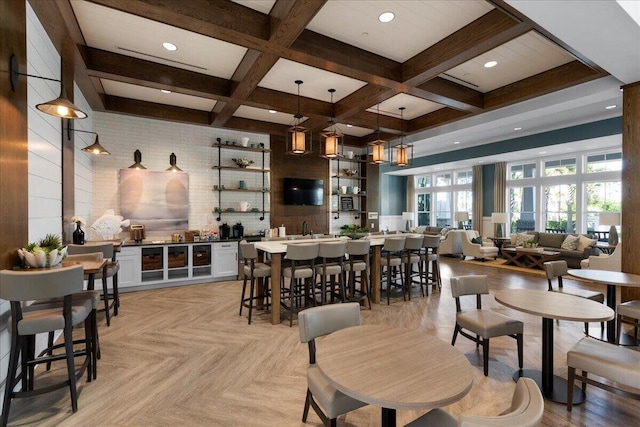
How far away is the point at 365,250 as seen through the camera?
4.43 meters

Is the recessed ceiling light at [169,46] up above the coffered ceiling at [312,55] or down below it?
above

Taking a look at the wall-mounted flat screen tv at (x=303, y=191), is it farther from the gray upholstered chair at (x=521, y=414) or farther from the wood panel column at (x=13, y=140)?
the gray upholstered chair at (x=521, y=414)

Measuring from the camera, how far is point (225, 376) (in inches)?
106

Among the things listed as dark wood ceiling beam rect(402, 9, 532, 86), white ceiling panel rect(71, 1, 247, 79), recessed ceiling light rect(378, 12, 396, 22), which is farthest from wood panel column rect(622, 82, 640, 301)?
white ceiling panel rect(71, 1, 247, 79)

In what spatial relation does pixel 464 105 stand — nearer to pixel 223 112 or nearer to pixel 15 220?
pixel 223 112

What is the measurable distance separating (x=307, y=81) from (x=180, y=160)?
3095mm

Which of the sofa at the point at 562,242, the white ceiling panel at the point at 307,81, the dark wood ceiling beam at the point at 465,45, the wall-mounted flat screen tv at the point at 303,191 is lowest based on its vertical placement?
the sofa at the point at 562,242

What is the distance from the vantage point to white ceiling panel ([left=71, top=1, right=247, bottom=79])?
3145 millimetres

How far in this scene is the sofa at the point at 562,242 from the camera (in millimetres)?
7266

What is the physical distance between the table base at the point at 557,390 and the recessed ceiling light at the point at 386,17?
3468 mm

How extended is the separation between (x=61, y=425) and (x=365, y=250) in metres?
3.45

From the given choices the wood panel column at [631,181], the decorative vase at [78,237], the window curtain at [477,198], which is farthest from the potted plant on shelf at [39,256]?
the window curtain at [477,198]

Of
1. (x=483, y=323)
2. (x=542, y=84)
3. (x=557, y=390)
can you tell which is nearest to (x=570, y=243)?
(x=542, y=84)

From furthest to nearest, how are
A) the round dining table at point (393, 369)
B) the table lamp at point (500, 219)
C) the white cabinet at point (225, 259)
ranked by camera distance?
1. the table lamp at point (500, 219)
2. the white cabinet at point (225, 259)
3. the round dining table at point (393, 369)
